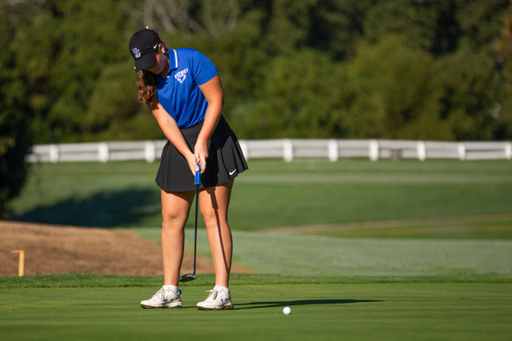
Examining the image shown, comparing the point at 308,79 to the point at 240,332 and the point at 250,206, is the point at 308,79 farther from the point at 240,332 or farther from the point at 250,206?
the point at 240,332

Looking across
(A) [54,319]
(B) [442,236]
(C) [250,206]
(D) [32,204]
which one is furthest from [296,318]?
(D) [32,204]

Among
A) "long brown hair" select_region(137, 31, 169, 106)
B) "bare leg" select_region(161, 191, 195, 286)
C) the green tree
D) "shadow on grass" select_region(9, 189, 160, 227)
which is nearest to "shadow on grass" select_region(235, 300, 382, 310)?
"bare leg" select_region(161, 191, 195, 286)

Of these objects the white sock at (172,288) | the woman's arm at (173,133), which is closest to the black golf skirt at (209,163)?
the woman's arm at (173,133)

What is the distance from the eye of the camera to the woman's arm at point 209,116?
4.50 meters

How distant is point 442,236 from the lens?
58.4 ft

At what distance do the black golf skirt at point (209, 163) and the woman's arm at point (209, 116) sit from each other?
0.15 metres

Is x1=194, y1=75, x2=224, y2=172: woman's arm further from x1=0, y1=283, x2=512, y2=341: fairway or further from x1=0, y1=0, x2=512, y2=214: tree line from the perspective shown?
x1=0, y1=0, x2=512, y2=214: tree line

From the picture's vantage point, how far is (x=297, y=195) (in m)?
25.0

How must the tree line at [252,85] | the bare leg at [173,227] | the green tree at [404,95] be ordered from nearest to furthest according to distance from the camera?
the bare leg at [173,227] → the tree line at [252,85] → the green tree at [404,95]

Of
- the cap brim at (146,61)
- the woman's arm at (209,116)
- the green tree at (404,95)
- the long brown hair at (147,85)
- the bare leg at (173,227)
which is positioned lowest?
the bare leg at (173,227)

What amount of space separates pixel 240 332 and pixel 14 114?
15552mm

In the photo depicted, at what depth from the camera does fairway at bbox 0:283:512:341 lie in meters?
3.23

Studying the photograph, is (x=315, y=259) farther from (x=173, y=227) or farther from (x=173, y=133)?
(x=173, y=133)

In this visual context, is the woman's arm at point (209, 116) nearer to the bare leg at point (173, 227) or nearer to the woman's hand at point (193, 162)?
the woman's hand at point (193, 162)
